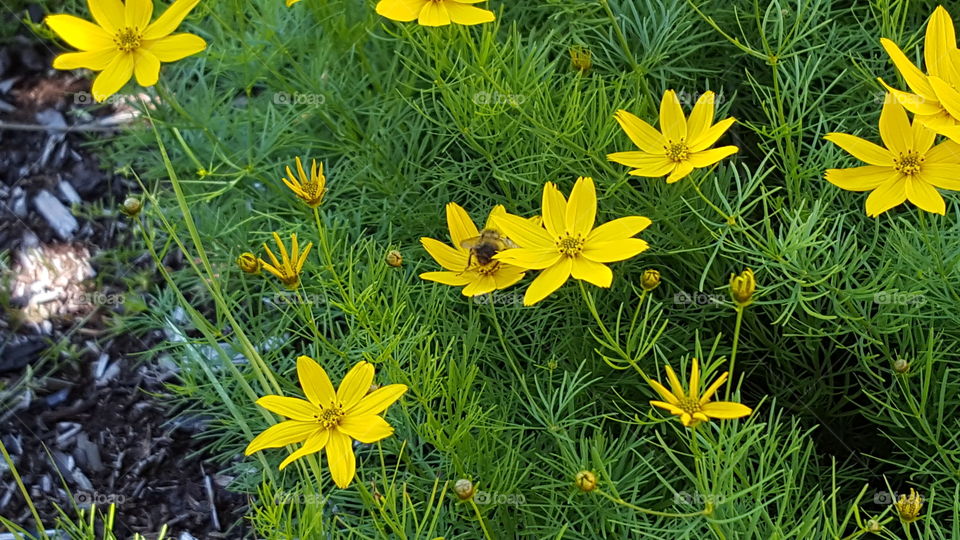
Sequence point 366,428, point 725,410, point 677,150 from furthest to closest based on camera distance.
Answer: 1. point 677,150
2. point 366,428
3. point 725,410

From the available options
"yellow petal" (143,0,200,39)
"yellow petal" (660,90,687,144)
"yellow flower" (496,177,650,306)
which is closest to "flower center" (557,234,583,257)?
"yellow flower" (496,177,650,306)

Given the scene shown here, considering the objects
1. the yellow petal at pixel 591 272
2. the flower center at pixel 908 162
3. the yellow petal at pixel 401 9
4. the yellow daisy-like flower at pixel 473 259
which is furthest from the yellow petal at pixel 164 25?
the flower center at pixel 908 162

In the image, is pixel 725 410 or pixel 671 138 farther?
pixel 671 138

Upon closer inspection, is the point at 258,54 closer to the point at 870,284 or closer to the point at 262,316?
the point at 262,316

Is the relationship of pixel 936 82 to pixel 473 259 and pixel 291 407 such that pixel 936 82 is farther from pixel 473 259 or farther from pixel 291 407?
pixel 291 407

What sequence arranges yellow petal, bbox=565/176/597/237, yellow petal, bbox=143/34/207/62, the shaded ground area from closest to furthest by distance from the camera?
yellow petal, bbox=565/176/597/237, yellow petal, bbox=143/34/207/62, the shaded ground area

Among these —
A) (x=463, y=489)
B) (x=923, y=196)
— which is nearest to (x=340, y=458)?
(x=463, y=489)

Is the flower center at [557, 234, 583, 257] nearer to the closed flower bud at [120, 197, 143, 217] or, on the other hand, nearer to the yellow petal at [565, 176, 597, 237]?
the yellow petal at [565, 176, 597, 237]
